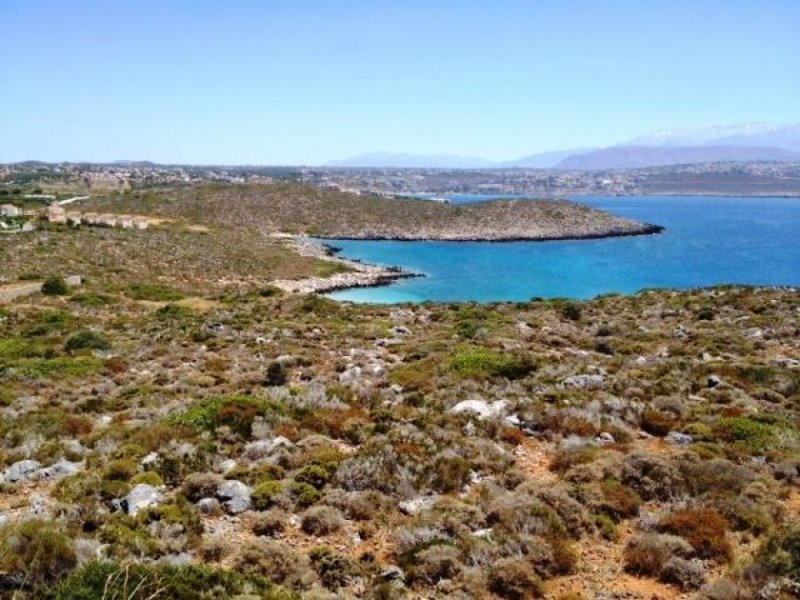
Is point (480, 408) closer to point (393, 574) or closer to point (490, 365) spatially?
point (490, 365)

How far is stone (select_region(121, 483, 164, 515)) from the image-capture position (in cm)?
1008

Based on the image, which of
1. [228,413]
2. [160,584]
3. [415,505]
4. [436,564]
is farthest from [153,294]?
[160,584]

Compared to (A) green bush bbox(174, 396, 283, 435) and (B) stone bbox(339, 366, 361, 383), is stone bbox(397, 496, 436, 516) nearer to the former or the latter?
(A) green bush bbox(174, 396, 283, 435)

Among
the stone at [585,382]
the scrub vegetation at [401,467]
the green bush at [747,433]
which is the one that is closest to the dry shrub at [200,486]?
the scrub vegetation at [401,467]

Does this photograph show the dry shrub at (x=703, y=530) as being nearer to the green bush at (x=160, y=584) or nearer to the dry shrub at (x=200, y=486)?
the green bush at (x=160, y=584)

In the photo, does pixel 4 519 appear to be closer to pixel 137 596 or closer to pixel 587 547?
pixel 137 596

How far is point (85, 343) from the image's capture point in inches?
979

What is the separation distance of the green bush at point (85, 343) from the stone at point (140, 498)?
15.8 metres

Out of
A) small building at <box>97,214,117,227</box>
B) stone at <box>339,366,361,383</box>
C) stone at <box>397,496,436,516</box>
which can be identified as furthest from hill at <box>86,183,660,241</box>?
stone at <box>397,496,436,516</box>

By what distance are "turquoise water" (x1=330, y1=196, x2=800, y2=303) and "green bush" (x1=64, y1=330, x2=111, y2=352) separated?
128ft

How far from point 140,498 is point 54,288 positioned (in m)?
38.1

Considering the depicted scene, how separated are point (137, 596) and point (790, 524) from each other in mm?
9036

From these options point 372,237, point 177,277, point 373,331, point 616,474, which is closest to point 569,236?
point 372,237

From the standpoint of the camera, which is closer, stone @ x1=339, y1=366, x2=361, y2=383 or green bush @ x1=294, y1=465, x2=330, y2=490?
green bush @ x1=294, y1=465, x2=330, y2=490
